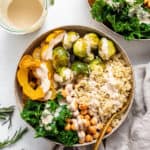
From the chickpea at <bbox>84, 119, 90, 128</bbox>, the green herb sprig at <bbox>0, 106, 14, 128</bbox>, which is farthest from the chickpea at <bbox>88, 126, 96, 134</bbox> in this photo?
the green herb sprig at <bbox>0, 106, 14, 128</bbox>

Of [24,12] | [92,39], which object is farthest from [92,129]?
[24,12]

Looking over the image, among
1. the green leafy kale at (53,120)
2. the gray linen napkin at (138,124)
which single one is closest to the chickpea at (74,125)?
the green leafy kale at (53,120)

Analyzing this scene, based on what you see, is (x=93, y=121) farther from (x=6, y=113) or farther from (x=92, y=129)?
(x=6, y=113)

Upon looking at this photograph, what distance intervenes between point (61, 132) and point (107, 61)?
8.9 inches

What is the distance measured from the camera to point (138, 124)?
1453mm

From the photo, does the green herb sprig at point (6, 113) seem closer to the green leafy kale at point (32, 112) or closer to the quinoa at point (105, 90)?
the green leafy kale at point (32, 112)

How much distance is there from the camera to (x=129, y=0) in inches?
57.7

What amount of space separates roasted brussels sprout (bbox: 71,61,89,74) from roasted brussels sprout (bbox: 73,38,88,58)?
0.02m

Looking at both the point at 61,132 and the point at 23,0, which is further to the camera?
the point at 23,0

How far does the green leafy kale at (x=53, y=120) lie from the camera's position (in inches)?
55.1

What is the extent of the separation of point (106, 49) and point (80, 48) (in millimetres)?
68

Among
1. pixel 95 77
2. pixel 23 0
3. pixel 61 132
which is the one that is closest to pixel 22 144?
pixel 61 132

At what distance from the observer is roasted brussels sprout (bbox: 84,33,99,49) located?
4.75ft

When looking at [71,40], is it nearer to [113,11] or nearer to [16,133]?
[113,11]
